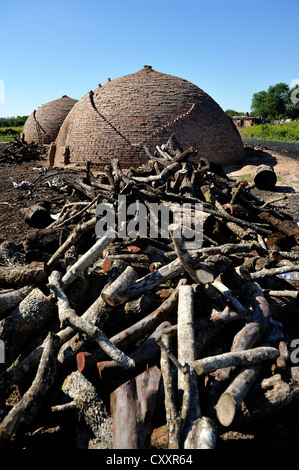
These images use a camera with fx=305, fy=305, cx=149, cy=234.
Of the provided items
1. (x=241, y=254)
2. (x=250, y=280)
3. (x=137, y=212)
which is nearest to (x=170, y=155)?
(x=137, y=212)

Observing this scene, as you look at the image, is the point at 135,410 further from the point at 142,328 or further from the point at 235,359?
the point at 235,359

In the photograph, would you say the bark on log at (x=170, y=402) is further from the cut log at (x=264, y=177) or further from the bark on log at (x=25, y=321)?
the cut log at (x=264, y=177)

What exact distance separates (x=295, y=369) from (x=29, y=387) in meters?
2.70

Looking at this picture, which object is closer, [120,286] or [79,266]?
[120,286]

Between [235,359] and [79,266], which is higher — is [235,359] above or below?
below

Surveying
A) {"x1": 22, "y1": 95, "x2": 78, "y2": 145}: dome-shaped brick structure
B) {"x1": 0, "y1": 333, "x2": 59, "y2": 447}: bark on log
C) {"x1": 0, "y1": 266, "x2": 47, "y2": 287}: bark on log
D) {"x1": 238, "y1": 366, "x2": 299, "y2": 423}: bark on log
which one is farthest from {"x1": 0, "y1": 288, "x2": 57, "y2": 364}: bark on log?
{"x1": 22, "y1": 95, "x2": 78, "y2": 145}: dome-shaped brick structure

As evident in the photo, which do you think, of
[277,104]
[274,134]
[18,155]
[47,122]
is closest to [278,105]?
[277,104]

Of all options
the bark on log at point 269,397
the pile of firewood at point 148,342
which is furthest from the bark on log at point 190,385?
the bark on log at point 269,397

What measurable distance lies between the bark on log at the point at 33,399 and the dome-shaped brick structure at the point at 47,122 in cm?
2523

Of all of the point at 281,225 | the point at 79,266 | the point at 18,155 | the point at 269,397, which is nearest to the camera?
the point at 269,397

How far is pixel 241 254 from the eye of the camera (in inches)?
181

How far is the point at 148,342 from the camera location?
10.2ft

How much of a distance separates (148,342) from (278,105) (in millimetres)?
72468
